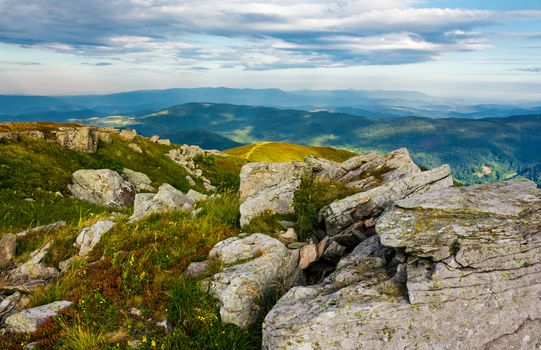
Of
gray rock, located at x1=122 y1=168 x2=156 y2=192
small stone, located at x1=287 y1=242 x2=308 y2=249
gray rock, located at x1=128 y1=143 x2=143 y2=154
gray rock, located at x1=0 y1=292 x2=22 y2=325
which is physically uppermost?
small stone, located at x1=287 y1=242 x2=308 y2=249

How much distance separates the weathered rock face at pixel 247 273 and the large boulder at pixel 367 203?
270 centimetres

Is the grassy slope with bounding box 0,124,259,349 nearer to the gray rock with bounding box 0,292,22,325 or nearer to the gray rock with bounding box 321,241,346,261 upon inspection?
the gray rock with bounding box 0,292,22,325

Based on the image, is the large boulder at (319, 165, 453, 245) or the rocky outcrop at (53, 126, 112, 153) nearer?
the large boulder at (319, 165, 453, 245)

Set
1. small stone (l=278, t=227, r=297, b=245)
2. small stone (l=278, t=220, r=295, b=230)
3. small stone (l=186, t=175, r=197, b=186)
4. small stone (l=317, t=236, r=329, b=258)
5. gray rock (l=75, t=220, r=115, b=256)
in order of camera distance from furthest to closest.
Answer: small stone (l=186, t=175, r=197, b=186), small stone (l=278, t=220, r=295, b=230), gray rock (l=75, t=220, r=115, b=256), small stone (l=278, t=227, r=297, b=245), small stone (l=317, t=236, r=329, b=258)

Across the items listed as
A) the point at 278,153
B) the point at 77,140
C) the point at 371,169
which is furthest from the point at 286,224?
the point at 278,153

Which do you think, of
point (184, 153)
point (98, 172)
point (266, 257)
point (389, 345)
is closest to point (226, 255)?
point (266, 257)

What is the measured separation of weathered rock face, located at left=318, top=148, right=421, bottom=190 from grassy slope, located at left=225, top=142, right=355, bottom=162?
109 meters

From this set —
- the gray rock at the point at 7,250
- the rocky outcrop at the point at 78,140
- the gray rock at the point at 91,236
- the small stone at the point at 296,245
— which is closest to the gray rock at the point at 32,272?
the gray rock at the point at 91,236

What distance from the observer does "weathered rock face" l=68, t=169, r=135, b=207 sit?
36944mm

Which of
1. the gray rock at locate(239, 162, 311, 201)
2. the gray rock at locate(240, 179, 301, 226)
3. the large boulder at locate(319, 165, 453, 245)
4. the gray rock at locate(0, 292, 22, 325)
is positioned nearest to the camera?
the gray rock at locate(0, 292, 22, 325)

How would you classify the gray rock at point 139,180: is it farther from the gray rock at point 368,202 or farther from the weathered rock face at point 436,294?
the weathered rock face at point 436,294

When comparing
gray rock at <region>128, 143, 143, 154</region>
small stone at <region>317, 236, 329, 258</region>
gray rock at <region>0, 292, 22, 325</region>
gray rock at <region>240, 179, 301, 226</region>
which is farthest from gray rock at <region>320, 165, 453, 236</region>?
gray rock at <region>128, 143, 143, 154</region>

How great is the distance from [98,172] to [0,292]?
1178 inches

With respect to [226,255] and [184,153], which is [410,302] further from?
[184,153]
